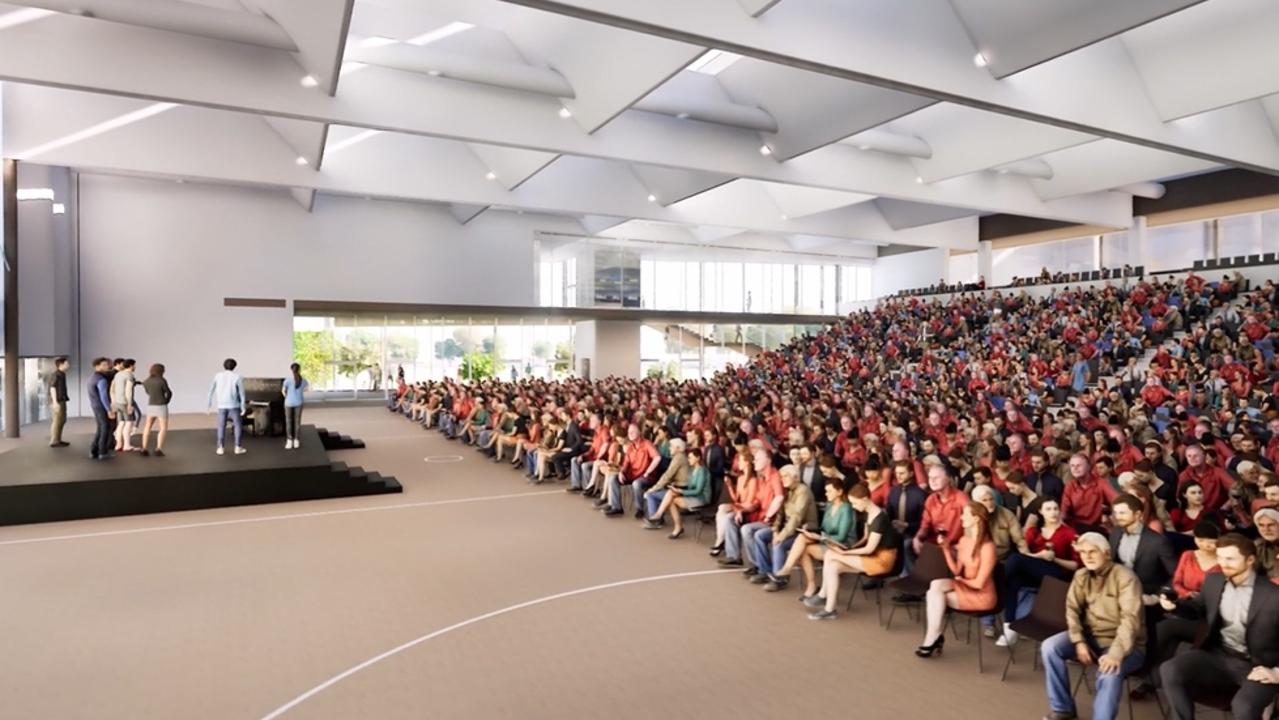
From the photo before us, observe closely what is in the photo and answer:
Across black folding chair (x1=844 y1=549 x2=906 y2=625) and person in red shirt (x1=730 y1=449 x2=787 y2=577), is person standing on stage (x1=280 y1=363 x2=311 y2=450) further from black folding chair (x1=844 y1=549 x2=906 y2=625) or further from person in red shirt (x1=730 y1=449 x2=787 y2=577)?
black folding chair (x1=844 y1=549 x2=906 y2=625)

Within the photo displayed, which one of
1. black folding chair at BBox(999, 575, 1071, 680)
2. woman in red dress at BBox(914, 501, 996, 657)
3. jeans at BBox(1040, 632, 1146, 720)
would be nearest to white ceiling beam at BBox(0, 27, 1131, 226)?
woman in red dress at BBox(914, 501, 996, 657)

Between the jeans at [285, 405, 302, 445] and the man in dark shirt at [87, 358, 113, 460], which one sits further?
the jeans at [285, 405, 302, 445]

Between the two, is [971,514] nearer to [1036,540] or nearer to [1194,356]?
[1036,540]

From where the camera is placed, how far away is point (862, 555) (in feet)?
19.9

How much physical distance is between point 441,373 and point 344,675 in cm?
2453

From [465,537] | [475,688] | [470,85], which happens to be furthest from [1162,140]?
[475,688]

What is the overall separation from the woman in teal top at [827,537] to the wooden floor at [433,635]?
0.37 meters

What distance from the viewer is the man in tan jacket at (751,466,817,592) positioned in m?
6.75

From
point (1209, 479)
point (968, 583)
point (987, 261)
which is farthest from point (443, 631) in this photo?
point (987, 261)

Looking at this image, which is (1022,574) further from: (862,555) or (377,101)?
(377,101)

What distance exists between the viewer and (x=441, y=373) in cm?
2877

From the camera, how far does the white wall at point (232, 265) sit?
71.5 feet

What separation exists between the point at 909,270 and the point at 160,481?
107ft

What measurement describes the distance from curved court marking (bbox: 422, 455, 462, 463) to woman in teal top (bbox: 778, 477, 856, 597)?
967 centimetres
